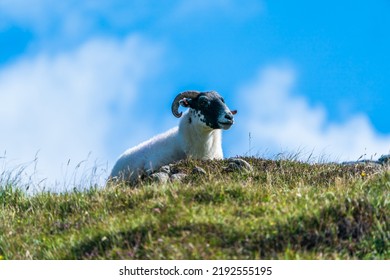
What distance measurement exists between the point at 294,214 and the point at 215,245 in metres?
1.17

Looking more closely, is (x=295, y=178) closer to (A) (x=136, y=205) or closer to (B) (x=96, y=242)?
(A) (x=136, y=205)

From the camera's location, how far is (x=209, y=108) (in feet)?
71.2

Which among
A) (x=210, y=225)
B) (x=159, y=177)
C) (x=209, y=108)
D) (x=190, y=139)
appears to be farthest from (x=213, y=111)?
(x=210, y=225)

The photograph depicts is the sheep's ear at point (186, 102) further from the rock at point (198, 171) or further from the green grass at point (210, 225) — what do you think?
the green grass at point (210, 225)

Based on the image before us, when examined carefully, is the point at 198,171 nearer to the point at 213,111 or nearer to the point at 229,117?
the point at 229,117

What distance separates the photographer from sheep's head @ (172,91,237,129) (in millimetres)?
21406

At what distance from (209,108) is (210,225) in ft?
36.6

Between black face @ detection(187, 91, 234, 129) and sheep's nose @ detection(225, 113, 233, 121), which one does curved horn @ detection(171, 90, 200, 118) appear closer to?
black face @ detection(187, 91, 234, 129)

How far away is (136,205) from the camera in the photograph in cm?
1251

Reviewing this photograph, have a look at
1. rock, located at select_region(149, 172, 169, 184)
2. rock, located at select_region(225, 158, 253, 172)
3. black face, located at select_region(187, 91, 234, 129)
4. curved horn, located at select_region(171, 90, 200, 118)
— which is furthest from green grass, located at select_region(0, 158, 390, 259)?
curved horn, located at select_region(171, 90, 200, 118)

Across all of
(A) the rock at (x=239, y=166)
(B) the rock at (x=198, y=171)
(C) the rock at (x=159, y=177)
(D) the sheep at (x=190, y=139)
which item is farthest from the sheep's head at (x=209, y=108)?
(C) the rock at (x=159, y=177)

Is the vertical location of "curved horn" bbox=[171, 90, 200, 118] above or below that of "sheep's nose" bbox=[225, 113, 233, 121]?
above

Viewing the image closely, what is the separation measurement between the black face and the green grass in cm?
791
